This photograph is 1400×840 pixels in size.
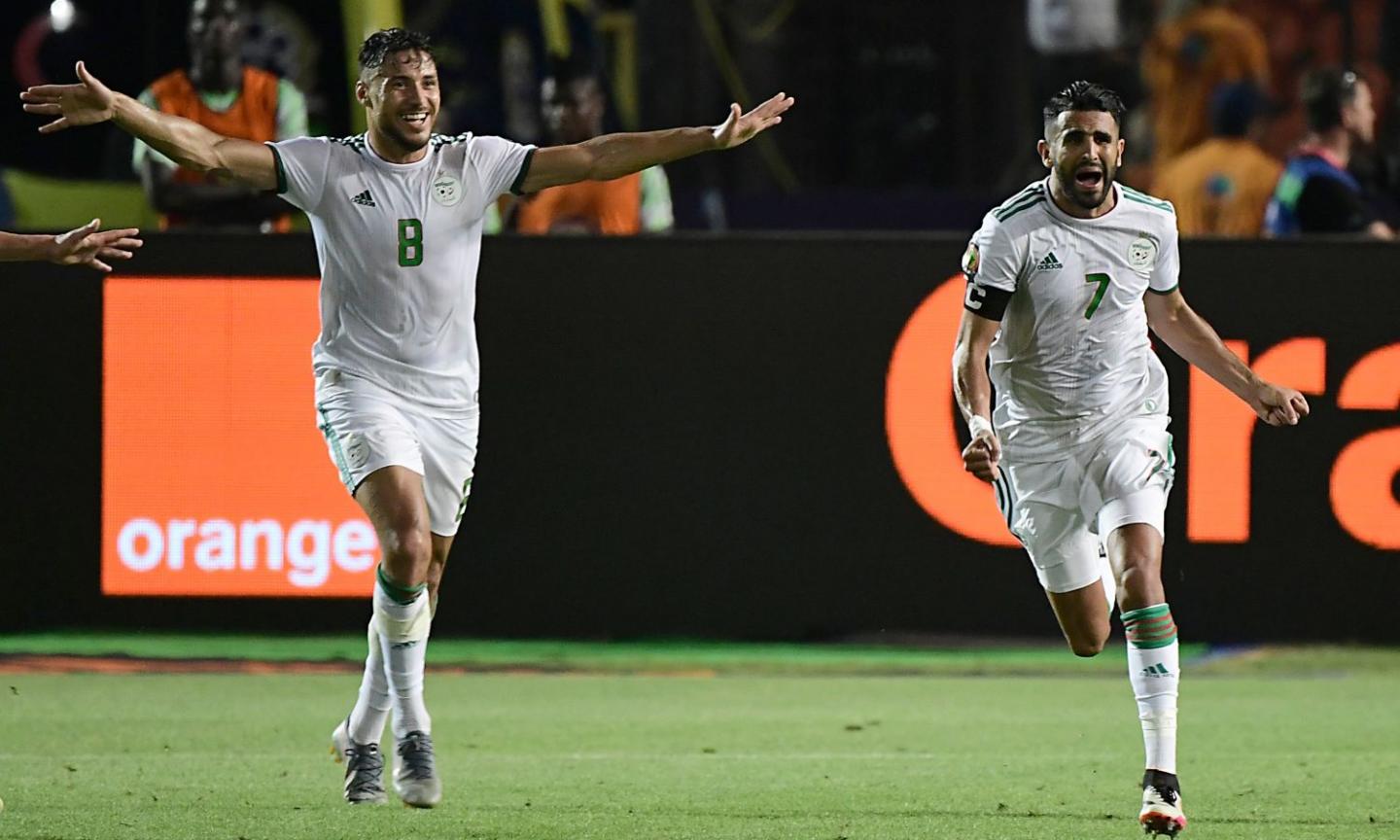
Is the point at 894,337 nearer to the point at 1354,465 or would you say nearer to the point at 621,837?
the point at 1354,465

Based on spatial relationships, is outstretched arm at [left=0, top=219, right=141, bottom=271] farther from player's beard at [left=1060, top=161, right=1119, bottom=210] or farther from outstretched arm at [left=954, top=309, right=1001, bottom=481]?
player's beard at [left=1060, top=161, right=1119, bottom=210]

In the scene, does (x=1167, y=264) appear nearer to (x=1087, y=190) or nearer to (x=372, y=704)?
(x=1087, y=190)

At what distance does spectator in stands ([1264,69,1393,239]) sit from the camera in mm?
11867

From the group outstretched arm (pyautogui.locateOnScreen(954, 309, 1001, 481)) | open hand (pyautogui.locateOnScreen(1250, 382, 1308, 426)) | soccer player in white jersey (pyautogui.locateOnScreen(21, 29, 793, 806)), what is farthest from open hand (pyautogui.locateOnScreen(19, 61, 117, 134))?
open hand (pyautogui.locateOnScreen(1250, 382, 1308, 426))

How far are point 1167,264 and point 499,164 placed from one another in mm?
2123

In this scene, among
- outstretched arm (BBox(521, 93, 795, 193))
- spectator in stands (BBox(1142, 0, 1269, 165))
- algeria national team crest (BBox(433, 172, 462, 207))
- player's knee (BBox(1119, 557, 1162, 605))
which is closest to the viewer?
player's knee (BBox(1119, 557, 1162, 605))

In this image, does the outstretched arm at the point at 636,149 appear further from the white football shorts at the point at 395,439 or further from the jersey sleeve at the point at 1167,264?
the jersey sleeve at the point at 1167,264

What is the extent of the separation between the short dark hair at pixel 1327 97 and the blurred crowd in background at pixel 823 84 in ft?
2.00

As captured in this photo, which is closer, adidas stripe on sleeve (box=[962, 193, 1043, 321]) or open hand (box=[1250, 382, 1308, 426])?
open hand (box=[1250, 382, 1308, 426])

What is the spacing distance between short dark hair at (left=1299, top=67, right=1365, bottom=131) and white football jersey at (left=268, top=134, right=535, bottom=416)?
5496 millimetres

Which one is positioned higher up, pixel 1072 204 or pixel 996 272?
pixel 1072 204

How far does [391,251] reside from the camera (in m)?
7.67

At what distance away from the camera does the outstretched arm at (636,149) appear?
24.7 ft

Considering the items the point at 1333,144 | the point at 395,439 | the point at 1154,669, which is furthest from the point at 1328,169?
the point at 395,439
